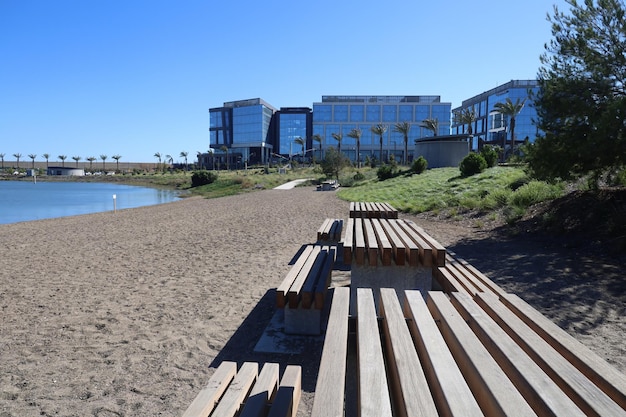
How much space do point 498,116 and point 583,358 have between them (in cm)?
8141

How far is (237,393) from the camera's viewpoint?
2082 millimetres

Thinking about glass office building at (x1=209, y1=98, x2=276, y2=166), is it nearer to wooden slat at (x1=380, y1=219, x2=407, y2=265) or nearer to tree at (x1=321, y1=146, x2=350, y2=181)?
tree at (x1=321, y1=146, x2=350, y2=181)

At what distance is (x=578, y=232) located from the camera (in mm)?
8695

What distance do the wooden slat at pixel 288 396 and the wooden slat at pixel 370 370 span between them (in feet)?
1.28

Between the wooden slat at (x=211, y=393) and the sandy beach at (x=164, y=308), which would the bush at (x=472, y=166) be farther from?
the wooden slat at (x=211, y=393)

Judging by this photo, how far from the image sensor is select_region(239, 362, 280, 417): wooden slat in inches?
73.5

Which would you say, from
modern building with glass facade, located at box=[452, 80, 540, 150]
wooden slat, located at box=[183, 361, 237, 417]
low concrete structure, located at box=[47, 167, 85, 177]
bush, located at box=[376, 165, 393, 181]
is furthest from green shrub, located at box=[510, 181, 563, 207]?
low concrete structure, located at box=[47, 167, 85, 177]

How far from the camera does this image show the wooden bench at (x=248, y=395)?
187 cm

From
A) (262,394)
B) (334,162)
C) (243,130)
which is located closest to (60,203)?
(334,162)

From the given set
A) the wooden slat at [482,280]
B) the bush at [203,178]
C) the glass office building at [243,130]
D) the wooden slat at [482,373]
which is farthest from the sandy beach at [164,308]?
the glass office building at [243,130]

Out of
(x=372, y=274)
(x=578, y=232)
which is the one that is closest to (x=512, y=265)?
(x=578, y=232)

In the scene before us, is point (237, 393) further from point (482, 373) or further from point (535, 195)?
point (535, 195)

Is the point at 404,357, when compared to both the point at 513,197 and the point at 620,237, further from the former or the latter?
the point at 513,197

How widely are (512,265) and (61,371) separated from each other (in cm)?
638
